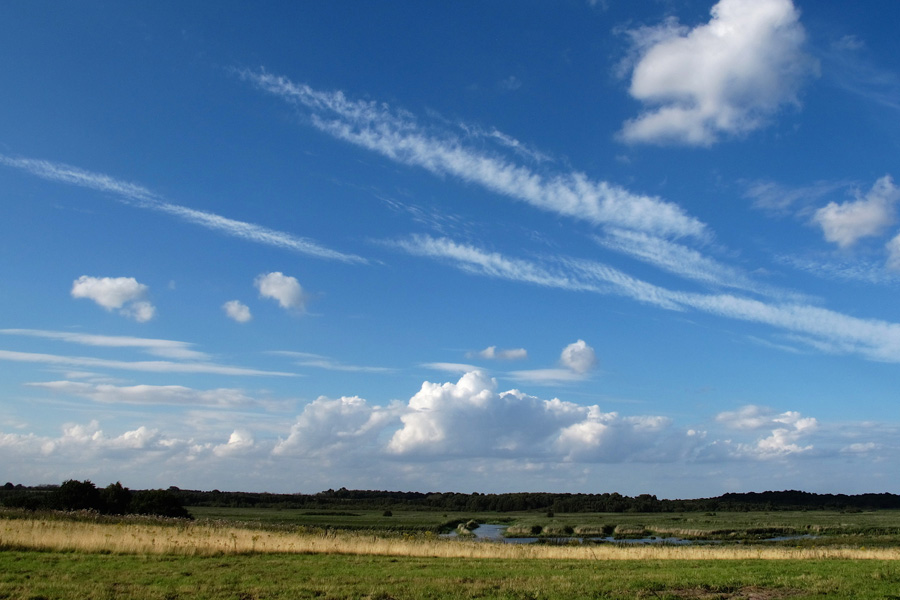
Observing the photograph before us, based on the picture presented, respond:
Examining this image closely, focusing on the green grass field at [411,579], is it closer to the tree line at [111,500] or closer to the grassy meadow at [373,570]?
the grassy meadow at [373,570]

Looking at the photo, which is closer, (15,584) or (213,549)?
(15,584)

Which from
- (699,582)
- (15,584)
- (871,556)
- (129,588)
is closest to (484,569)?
(699,582)

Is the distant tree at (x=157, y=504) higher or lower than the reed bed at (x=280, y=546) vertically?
lower

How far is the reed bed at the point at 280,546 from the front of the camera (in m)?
26.3

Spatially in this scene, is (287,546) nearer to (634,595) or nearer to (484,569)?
(484,569)

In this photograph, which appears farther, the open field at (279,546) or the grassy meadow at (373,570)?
the open field at (279,546)

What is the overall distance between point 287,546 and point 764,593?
20.8m

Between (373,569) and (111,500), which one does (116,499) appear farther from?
(373,569)

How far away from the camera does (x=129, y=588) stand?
55.7 ft

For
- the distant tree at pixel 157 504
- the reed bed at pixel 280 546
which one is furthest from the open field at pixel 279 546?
the distant tree at pixel 157 504

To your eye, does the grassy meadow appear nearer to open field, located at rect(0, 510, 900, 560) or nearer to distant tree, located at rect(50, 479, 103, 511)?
open field, located at rect(0, 510, 900, 560)

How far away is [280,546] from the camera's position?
29.4 m

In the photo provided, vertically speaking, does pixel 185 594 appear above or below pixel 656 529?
above

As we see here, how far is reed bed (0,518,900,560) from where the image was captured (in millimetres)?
26312
